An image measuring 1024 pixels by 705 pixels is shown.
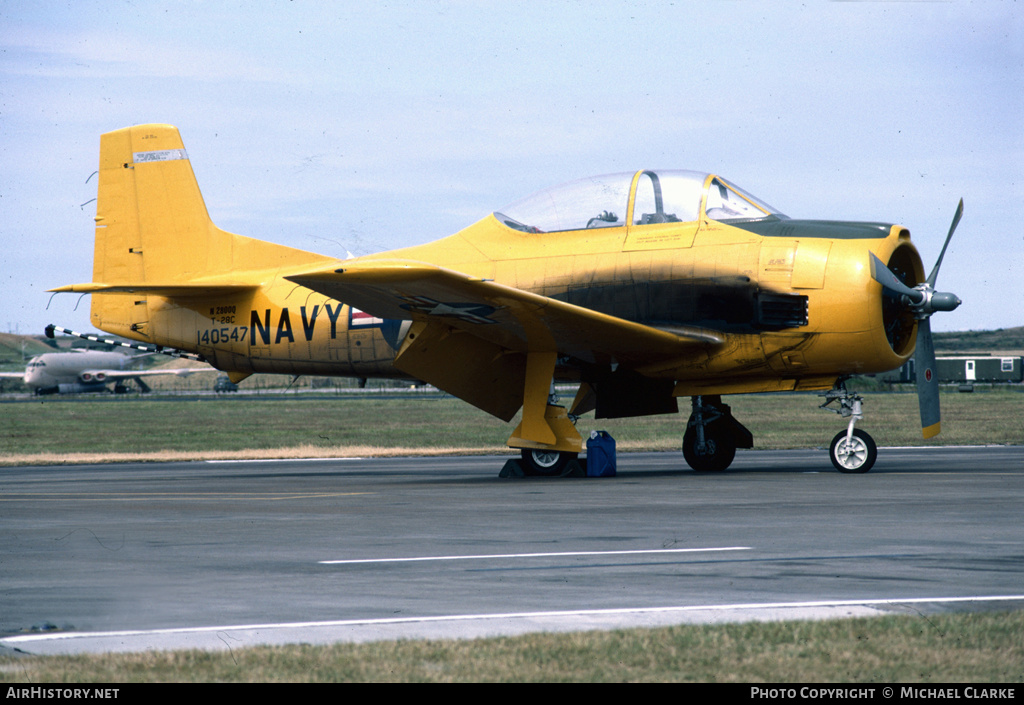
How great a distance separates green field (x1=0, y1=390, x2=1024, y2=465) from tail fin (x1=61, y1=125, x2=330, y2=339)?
542 centimetres

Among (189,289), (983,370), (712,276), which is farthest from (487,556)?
(983,370)

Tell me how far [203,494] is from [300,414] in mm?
35022

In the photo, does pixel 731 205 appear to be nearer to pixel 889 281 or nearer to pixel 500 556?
pixel 889 281

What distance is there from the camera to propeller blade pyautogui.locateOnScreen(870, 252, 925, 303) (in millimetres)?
14648

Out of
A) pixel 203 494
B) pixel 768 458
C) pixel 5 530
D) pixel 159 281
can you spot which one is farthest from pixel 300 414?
pixel 5 530

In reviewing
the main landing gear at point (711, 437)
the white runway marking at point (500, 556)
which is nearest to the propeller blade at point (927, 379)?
the main landing gear at point (711, 437)

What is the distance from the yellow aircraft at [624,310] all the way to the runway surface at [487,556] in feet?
5.37

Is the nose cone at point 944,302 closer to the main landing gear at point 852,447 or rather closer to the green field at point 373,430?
the main landing gear at point 852,447

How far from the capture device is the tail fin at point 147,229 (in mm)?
20359

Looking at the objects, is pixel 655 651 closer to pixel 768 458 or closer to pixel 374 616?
pixel 374 616

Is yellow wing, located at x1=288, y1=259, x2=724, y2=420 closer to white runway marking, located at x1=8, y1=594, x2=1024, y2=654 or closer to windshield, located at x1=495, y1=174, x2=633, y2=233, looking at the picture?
windshield, located at x1=495, y1=174, x2=633, y2=233

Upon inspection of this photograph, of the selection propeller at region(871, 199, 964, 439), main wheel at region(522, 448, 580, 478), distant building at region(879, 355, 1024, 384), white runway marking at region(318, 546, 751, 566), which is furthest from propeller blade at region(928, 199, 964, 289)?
distant building at region(879, 355, 1024, 384)

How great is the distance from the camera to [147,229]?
20.7 m

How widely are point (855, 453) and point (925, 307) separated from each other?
7.37ft
